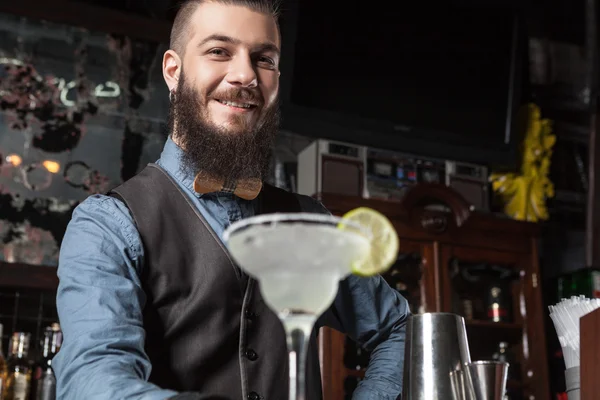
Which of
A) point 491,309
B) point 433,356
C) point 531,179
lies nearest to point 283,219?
point 433,356

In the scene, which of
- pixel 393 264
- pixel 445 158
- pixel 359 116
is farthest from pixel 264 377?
pixel 445 158

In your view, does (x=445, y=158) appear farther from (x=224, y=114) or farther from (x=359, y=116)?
(x=224, y=114)

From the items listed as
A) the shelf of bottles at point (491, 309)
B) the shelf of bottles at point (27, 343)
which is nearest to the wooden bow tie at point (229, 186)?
the shelf of bottles at point (27, 343)

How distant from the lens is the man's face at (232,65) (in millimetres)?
1436

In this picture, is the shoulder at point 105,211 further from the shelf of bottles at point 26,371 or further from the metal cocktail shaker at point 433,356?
the shelf of bottles at point 26,371

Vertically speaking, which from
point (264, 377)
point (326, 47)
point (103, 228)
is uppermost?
point (326, 47)

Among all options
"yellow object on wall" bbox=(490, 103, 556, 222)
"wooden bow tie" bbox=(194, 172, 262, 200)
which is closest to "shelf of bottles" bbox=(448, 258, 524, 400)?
"yellow object on wall" bbox=(490, 103, 556, 222)

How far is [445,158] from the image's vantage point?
397 cm

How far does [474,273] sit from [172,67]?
2566mm

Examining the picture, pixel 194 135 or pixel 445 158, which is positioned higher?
pixel 445 158

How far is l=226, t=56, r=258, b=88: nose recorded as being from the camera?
4.66ft

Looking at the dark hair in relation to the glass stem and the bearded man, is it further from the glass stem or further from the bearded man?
the glass stem

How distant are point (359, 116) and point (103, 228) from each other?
100 inches

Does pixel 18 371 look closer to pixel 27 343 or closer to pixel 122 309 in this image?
pixel 27 343
